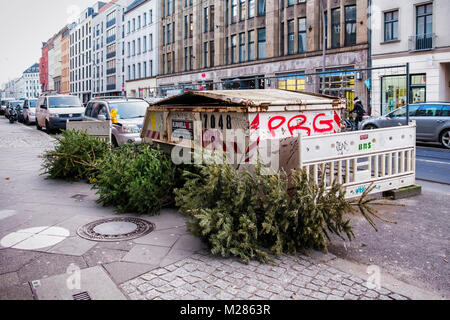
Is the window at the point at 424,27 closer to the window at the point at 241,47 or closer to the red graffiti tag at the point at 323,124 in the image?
the window at the point at 241,47

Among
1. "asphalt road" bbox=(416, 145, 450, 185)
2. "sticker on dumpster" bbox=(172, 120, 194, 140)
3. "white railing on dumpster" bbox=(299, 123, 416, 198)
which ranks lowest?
"asphalt road" bbox=(416, 145, 450, 185)

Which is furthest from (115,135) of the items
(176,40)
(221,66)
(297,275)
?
(176,40)

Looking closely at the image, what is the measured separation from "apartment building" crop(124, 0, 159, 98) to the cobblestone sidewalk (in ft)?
180

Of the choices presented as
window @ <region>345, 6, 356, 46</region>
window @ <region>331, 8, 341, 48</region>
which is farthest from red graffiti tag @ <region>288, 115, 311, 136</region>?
window @ <region>331, 8, 341, 48</region>

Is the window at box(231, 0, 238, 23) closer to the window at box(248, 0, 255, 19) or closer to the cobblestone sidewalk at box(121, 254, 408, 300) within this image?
the window at box(248, 0, 255, 19)

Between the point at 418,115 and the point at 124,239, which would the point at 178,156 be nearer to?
the point at 124,239

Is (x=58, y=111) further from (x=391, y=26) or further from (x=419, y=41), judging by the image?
(x=419, y=41)

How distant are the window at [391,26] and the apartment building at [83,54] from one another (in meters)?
73.3

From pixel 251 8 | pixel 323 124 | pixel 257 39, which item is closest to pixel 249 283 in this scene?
pixel 323 124

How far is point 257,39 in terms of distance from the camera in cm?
3988

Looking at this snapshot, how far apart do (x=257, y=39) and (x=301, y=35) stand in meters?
5.65

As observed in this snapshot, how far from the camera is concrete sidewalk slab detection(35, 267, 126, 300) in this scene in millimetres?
3529

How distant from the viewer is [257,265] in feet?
13.9

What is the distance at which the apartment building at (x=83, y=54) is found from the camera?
9233cm
